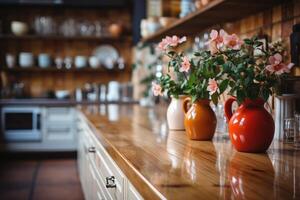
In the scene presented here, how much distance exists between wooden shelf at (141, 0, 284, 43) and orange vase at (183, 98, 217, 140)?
73 cm

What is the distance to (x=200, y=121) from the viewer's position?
198cm

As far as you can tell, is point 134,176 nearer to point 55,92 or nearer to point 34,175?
point 34,175

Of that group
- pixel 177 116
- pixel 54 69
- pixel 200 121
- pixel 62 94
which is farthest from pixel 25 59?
pixel 200 121

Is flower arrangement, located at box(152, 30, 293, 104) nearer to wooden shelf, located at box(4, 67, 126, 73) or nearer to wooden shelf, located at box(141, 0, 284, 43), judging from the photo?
wooden shelf, located at box(141, 0, 284, 43)

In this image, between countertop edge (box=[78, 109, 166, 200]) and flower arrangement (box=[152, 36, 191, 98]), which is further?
flower arrangement (box=[152, 36, 191, 98])

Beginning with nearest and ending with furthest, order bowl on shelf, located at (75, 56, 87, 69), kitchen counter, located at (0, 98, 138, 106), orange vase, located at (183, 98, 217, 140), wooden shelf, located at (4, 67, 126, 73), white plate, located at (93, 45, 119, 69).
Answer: orange vase, located at (183, 98, 217, 140) → kitchen counter, located at (0, 98, 138, 106) → wooden shelf, located at (4, 67, 126, 73) → bowl on shelf, located at (75, 56, 87, 69) → white plate, located at (93, 45, 119, 69)

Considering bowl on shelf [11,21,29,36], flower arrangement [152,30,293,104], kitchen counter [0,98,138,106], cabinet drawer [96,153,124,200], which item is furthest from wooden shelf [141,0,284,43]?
bowl on shelf [11,21,29,36]

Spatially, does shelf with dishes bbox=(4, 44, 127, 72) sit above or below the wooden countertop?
above

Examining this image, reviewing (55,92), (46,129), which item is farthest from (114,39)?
(46,129)

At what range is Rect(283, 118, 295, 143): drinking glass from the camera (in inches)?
74.0

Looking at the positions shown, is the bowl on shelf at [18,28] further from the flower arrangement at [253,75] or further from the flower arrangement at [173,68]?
the flower arrangement at [253,75]

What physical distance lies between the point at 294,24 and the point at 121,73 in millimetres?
4592

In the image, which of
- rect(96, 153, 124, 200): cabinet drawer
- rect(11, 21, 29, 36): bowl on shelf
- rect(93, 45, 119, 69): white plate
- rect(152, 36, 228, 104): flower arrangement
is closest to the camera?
rect(96, 153, 124, 200): cabinet drawer

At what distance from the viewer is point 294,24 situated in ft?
7.70
